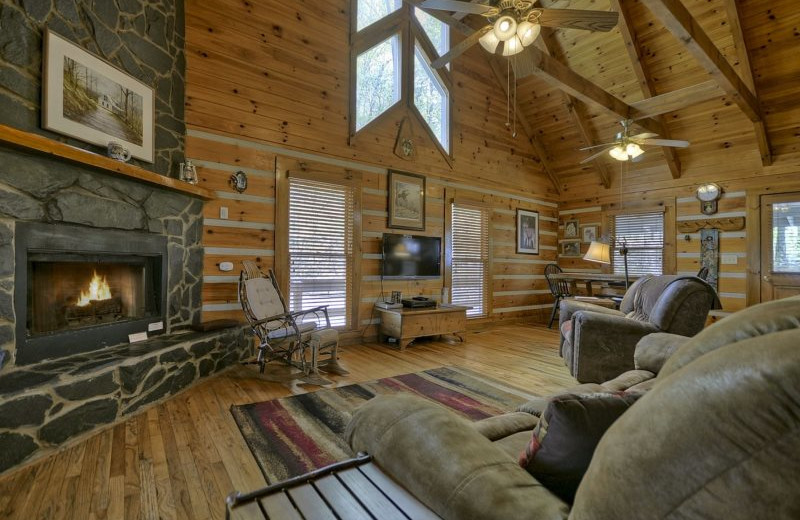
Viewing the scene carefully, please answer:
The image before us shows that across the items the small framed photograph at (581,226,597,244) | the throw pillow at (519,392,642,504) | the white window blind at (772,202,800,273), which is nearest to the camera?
the throw pillow at (519,392,642,504)

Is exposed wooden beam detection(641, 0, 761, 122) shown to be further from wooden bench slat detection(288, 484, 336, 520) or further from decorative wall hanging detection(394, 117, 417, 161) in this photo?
wooden bench slat detection(288, 484, 336, 520)

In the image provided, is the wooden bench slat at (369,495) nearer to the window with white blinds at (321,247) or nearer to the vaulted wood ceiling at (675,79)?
the vaulted wood ceiling at (675,79)

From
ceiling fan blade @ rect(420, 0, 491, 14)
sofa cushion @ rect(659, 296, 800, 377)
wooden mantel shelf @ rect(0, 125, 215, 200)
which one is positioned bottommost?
sofa cushion @ rect(659, 296, 800, 377)

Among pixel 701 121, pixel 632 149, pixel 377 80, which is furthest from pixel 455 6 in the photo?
pixel 701 121

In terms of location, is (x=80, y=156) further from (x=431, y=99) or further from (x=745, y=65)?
(x=745, y=65)

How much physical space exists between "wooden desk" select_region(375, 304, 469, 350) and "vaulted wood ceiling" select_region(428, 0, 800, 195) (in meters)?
2.93

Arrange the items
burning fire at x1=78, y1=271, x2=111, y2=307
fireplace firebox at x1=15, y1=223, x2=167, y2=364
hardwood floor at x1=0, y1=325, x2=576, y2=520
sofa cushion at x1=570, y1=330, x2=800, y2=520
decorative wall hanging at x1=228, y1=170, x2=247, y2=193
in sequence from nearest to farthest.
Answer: sofa cushion at x1=570, y1=330, x2=800, y2=520, hardwood floor at x1=0, y1=325, x2=576, y2=520, fireplace firebox at x1=15, y1=223, x2=167, y2=364, burning fire at x1=78, y1=271, x2=111, y2=307, decorative wall hanging at x1=228, y1=170, x2=247, y2=193

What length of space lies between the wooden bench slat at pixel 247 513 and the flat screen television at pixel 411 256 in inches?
162

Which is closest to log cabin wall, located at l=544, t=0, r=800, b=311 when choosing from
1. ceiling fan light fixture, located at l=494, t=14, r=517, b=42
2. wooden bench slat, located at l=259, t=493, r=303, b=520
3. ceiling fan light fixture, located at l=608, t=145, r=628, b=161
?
ceiling fan light fixture, located at l=608, t=145, r=628, b=161

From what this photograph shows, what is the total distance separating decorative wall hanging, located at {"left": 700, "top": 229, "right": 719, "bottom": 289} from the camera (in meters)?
5.70

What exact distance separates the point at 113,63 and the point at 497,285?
5694 mm

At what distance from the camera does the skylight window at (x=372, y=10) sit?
490cm

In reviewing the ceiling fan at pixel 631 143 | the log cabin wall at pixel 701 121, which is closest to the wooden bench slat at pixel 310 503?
the ceiling fan at pixel 631 143

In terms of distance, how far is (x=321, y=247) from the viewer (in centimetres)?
455
